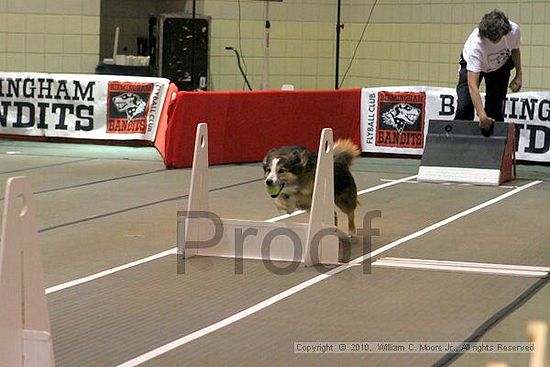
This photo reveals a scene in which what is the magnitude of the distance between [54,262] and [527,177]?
6.56 m

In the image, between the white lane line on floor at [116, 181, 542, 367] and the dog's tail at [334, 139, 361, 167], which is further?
the dog's tail at [334, 139, 361, 167]

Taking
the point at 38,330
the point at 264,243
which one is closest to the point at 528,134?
the point at 264,243

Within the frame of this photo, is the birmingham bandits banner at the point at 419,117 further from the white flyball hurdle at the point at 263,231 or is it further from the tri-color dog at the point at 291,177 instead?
the white flyball hurdle at the point at 263,231

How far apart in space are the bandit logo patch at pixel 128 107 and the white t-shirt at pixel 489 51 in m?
4.35

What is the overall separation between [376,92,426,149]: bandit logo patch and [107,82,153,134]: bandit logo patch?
9.65 feet

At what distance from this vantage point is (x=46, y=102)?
14289 millimetres

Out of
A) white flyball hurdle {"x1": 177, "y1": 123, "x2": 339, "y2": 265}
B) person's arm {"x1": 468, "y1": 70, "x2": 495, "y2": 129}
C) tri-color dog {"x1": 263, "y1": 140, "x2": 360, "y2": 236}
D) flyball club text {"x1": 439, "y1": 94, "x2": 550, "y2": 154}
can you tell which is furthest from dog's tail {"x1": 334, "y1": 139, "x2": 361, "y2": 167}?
flyball club text {"x1": 439, "y1": 94, "x2": 550, "y2": 154}

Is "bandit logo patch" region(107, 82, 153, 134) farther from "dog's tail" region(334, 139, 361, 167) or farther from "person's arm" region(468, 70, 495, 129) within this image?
"dog's tail" region(334, 139, 361, 167)

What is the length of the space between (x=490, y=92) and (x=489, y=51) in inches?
22.7

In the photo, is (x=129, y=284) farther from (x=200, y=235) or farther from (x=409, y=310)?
(x=409, y=310)

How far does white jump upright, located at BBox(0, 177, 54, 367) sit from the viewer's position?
3906mm

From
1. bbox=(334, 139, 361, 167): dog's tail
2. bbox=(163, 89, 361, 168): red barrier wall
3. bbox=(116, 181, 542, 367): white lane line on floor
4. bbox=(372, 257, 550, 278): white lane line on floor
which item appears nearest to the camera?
bbox=(116, 181, 542, 367): white lane line on floor

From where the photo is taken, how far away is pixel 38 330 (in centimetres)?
404

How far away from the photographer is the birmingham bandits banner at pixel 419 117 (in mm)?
12859
